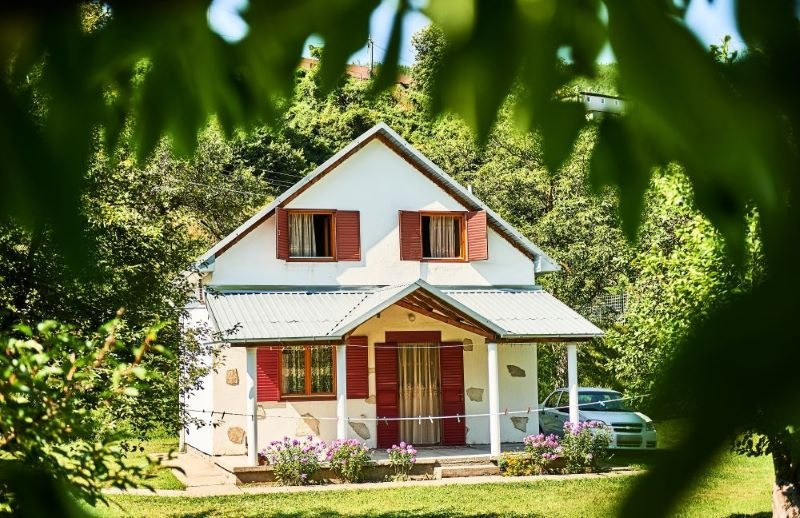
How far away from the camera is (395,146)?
18594 mm

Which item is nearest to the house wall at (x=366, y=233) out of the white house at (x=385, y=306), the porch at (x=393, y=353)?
the white house at (x=385, y=306)

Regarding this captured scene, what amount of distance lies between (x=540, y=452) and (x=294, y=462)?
167 inches

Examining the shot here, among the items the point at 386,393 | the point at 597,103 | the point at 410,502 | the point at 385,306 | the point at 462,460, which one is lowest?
the point at 410,502

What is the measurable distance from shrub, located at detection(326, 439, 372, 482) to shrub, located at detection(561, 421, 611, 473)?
353cm

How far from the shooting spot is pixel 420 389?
18.9m

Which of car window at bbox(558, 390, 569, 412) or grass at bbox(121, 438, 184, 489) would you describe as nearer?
grass at bbox(121, 438, 184, 489)

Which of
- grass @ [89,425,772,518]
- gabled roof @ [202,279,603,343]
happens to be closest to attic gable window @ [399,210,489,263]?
gabled roof @ [202,279,603,343]

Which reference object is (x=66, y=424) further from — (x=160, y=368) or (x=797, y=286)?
(x=160, y=368)

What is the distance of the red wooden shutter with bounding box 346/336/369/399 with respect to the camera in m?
18.3

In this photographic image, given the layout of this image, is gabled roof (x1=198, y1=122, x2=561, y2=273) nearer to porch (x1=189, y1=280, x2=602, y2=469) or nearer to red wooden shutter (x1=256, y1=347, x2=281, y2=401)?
porch (x1=189, y1=280, x2=602, y2=469)

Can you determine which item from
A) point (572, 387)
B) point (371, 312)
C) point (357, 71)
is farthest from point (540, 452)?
point (357, 71)

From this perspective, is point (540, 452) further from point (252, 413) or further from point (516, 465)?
point (252, 413)

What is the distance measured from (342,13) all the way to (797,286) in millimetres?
609

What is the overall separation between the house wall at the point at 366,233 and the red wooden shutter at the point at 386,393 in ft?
4.64
